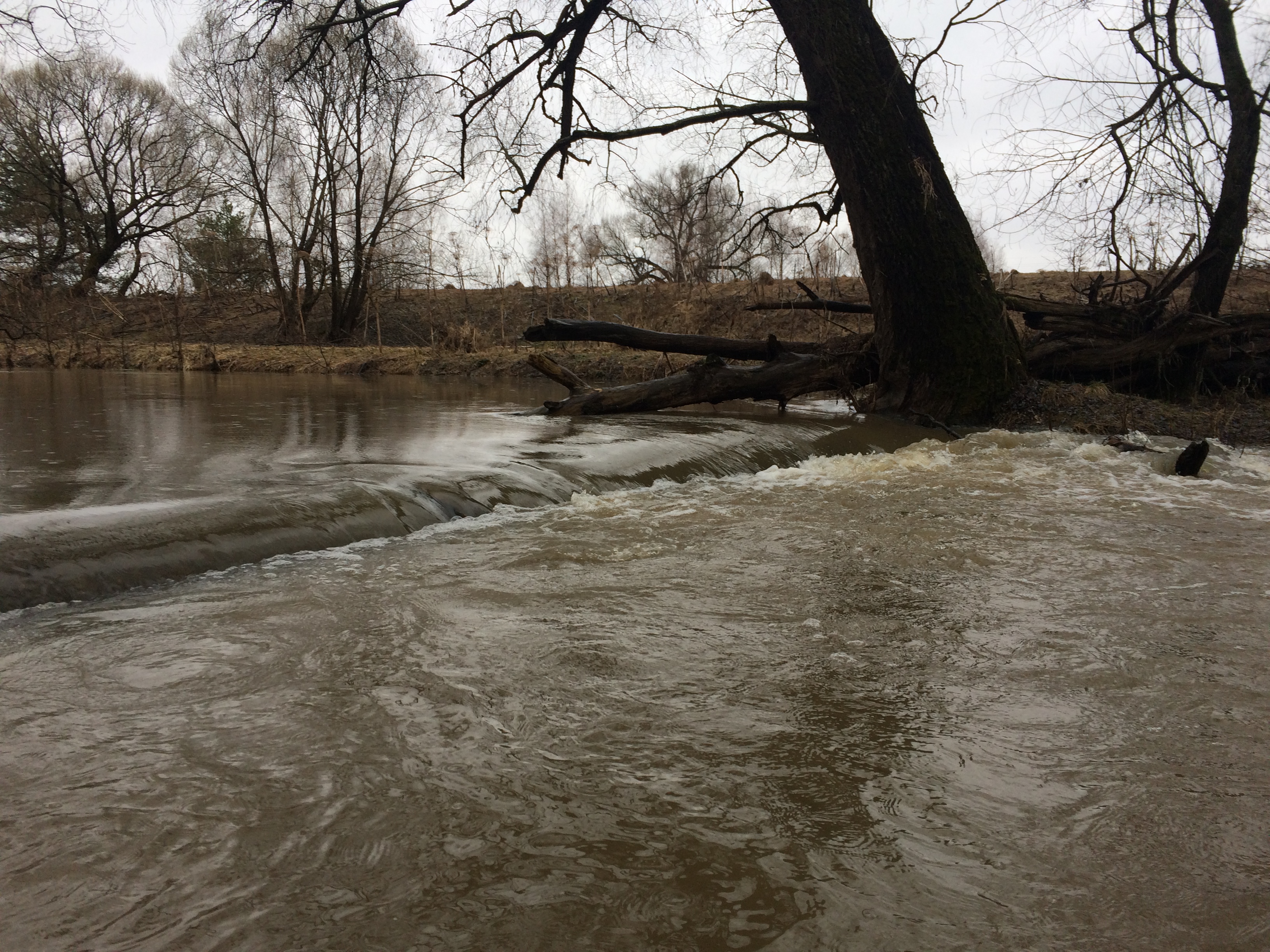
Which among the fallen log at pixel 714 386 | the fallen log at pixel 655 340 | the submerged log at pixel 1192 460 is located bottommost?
the submerged log at pixel 1192 460

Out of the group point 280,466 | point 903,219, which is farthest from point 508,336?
point 280,466

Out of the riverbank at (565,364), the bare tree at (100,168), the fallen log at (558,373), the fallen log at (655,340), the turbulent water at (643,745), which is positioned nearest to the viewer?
the turbulent water at (643,745)

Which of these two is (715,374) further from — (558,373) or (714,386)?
(558,373)

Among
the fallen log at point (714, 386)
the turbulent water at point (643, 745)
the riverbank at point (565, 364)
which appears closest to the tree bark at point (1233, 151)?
the riverbank at point (565, 364)

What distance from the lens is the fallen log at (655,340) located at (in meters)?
10.6

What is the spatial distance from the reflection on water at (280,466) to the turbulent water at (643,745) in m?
0.13

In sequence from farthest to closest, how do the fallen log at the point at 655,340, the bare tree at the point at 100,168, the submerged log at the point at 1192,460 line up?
the bare tree at the point at 100,168
the fallen log at the point at 655,340
the submerged log at the point at 1192,460

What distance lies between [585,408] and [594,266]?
19.3m

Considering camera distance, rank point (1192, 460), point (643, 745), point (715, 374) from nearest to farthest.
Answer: point (643, 745)
point (1192, 460)
point (715, 374)

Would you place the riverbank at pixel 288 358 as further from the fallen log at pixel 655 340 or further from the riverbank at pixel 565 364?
the fallen log at pixel 655 340

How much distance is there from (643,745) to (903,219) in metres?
8.85

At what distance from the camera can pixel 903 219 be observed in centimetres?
1015

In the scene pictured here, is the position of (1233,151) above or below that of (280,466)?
above

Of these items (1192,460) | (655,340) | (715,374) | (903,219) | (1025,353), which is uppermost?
(903,219)
